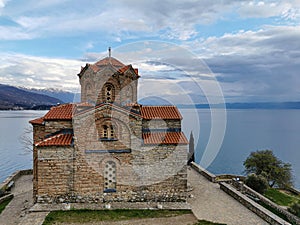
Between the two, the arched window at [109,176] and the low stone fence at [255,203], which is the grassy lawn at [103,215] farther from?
the low stone fence at [255,203]

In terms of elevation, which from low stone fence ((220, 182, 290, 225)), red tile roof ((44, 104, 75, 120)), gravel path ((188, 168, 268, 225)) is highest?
red tile roof ((44, 104, 75, 120))

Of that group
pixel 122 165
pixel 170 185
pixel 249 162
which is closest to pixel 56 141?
pixel 122 165

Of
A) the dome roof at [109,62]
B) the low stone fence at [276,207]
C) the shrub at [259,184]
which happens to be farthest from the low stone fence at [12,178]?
the shrub at [259,184]

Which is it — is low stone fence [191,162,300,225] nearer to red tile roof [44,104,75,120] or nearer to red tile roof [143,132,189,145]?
red tile roof [143,132,189,145]

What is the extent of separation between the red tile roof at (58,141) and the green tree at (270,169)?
19.8m

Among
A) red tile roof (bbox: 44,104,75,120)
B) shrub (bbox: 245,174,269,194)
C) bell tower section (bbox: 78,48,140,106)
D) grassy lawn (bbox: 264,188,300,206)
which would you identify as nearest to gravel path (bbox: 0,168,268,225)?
shrub (bbox: 245,174,269,194)

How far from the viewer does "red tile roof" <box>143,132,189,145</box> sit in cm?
1376

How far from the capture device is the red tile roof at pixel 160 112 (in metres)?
14.7

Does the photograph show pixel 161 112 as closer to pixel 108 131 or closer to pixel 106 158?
pixel 108 131

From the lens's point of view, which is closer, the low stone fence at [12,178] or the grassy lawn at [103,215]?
the grassy lawn at [103,215]

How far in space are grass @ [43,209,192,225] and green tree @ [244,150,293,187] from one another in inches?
641

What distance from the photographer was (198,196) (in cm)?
1507

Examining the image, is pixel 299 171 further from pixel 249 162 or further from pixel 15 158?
pixel 15 158

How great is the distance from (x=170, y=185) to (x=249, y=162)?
53.9ft
